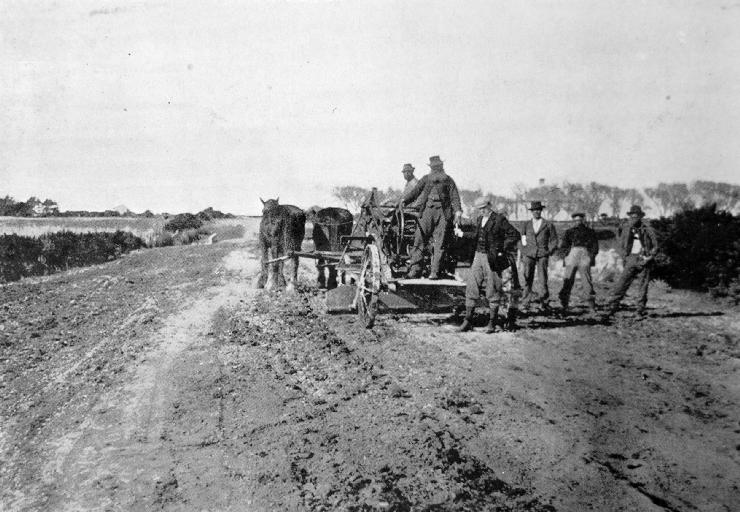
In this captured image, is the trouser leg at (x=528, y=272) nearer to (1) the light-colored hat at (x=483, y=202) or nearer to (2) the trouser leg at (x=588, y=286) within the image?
(2) the trouser leg at (x=588, y=286)

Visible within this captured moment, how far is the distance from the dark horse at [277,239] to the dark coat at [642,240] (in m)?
7.51

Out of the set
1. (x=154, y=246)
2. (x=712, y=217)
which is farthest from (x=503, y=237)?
(x=154, y=246)

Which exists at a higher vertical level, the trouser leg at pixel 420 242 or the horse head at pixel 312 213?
the horse head at pixel 312 213

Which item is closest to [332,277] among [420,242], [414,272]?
[414,272]

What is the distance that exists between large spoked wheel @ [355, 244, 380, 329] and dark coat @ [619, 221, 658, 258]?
4978 mm

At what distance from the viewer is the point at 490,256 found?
709 cm

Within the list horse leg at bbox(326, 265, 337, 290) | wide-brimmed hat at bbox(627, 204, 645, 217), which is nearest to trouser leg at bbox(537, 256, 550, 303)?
wide-brimmed hat at bbox(627, 204, 645, 217)

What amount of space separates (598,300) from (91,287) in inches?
529

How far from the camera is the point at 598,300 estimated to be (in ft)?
35.0

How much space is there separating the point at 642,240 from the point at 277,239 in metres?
8.51

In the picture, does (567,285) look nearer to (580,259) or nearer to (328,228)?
(580,259)

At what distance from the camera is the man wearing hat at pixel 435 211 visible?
7.31m

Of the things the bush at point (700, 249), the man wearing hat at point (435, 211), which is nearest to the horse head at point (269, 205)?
the man wearing hat at point (435, 211)

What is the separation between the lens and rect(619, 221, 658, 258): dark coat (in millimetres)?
8547
